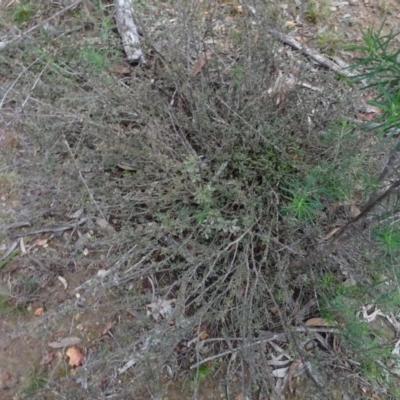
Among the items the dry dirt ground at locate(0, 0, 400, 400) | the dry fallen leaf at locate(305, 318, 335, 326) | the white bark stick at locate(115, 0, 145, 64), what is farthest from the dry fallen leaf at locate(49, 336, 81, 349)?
the white bark stick at locate(115, 0, 145, 64)

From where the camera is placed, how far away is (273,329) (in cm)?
208

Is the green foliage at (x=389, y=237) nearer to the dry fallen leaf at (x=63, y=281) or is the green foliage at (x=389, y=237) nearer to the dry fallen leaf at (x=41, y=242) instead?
the dry fallen leaf at (x=63, y=281)

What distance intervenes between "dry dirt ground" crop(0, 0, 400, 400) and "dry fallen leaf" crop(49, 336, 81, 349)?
0.01 meters

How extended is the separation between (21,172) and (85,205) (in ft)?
1.51

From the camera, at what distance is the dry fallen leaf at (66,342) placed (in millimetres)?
2135

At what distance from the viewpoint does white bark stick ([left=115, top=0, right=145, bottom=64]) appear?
2.57 m

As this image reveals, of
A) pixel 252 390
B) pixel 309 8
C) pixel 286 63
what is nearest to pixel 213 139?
pixel 286 63

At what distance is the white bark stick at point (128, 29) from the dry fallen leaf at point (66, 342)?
1586 millimetres

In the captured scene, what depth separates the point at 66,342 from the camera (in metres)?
2.14

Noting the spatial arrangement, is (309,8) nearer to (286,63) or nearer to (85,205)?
(286,63)

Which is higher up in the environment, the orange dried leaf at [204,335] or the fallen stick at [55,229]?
the fallen stick at [55,229]

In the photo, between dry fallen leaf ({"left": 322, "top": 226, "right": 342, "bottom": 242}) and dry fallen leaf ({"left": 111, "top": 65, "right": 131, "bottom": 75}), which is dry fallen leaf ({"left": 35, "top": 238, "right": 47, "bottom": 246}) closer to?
dry fallen leaf ({"left": 111, "top": 65, "right": 131, "bottom": 75})

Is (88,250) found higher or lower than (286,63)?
lower

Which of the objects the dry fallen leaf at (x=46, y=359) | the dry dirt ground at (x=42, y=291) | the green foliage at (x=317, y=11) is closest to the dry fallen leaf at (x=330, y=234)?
the dry dirt ground at (x=42, y=291)
